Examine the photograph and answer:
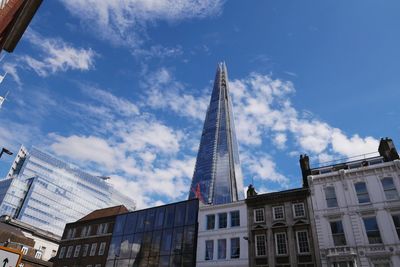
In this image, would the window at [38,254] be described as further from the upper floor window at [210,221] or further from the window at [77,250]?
the upper floor window at [210,221]

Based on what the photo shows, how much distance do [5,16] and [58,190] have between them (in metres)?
161

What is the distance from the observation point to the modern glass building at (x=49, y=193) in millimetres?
138375

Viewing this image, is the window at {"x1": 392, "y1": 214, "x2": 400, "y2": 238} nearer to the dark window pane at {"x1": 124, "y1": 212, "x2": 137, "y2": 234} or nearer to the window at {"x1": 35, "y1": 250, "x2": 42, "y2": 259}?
the dark window pane at {"x1": 124, "y1": 212, "x2": 137, "y2": 234}

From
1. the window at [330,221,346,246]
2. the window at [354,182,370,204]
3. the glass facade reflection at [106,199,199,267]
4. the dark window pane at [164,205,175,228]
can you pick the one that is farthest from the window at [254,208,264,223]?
the dark window pane at [164,205,175,228]

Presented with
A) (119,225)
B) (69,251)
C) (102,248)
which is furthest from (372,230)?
(69,251)

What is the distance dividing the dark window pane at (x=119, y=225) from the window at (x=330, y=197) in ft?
96.1

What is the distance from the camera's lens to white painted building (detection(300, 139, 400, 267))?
2634cm

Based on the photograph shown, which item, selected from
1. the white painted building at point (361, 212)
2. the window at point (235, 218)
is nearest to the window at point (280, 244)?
the white painted building at point (361, 212)

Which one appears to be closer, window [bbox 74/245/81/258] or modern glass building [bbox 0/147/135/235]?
window [bbox 74/245/81/258]

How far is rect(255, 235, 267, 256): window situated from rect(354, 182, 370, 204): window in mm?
10507

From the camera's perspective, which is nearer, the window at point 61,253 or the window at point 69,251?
the window at point 69,251

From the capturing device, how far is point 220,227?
36125 millimetres

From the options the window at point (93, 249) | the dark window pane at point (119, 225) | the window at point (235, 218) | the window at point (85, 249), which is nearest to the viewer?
the window at point (235, 218)

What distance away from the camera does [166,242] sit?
3828 cm
